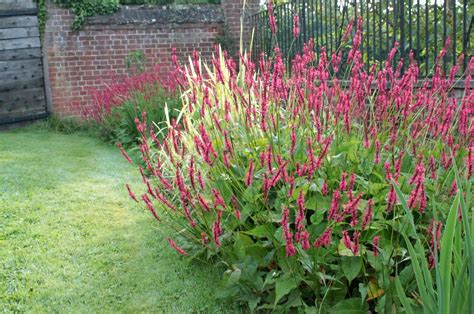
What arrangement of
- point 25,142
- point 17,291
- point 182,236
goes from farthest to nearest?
point 25,142 < point 182,236 < point 17,291

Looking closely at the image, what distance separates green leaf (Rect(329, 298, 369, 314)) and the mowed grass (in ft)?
2.15

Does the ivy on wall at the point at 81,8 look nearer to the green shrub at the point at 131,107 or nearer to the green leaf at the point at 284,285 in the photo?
the green shrub at the point at 131,107

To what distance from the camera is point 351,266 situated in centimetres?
235

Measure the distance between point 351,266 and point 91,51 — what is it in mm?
9441

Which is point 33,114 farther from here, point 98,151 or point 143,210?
point 143,210

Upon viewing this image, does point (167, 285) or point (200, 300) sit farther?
point (167, 285)

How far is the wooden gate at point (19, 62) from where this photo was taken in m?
10.0

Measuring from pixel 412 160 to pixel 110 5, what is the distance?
9.12m

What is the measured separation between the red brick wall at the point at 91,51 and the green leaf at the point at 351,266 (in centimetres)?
884

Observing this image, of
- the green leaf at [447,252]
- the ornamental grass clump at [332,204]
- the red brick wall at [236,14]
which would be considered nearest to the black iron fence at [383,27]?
the red brick wall at [236,14]

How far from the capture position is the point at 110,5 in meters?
10.7

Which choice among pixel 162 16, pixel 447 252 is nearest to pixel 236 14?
pixel 162 16

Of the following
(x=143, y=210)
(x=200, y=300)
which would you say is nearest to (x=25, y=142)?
(x=143, y=210)

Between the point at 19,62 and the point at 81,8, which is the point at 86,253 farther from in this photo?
the point at 81,8
